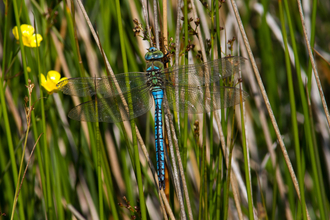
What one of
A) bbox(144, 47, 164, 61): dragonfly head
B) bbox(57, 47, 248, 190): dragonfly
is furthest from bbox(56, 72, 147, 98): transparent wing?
bbox(144, 47, 164, 61): dragonfly head

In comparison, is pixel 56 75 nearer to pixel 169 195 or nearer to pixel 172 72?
pixel 172 72

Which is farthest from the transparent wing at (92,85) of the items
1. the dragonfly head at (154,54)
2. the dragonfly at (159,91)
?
the dragonfly head at (154,54)

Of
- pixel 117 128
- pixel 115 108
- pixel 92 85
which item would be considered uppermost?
pixel 92 85

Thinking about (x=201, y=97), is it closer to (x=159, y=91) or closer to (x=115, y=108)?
(x=159, y=91)

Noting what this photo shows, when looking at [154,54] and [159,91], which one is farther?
[159,91]

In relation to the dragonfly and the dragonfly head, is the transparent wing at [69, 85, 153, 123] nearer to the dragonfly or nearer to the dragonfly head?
the dragonfly

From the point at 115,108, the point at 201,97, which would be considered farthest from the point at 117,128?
the point at 201,97
